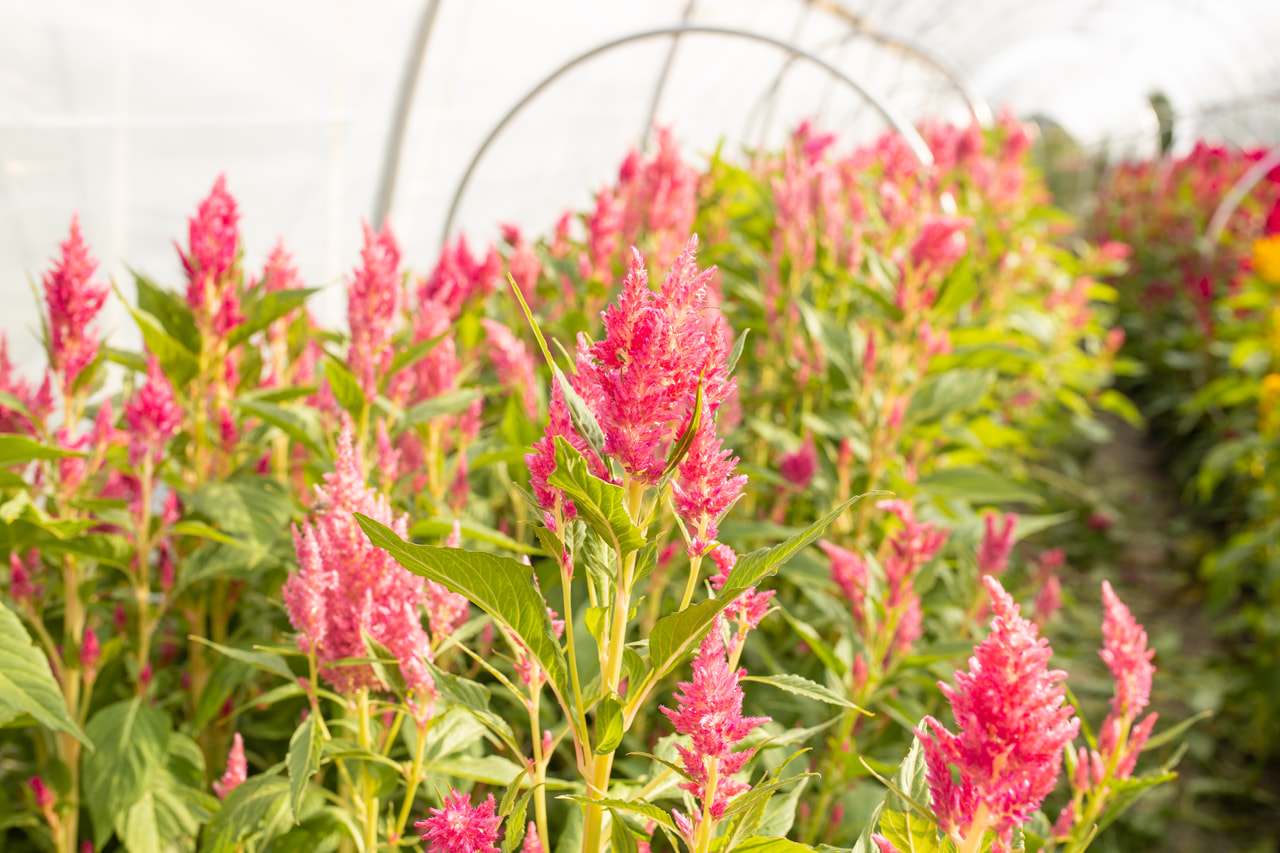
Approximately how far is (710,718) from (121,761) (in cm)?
91

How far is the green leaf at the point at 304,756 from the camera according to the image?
2.55 feet

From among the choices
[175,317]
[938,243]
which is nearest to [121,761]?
[175,317]

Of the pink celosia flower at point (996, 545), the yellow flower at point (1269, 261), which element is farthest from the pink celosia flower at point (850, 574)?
the yellow flower at point (1269, 261)

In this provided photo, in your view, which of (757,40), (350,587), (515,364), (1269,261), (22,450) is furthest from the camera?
(1269,261)

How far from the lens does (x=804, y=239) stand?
228cm

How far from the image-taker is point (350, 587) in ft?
2.68

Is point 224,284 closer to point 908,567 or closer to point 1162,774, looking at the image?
point 908,567

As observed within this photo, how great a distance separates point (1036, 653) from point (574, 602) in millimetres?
922

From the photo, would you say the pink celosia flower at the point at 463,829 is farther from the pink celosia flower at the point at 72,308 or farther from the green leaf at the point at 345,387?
the pink celosia flower at the point at 72,308

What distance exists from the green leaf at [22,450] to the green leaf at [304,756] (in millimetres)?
447

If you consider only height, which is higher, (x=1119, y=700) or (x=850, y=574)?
(x=850, y=574)

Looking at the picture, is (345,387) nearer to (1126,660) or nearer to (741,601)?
(741,601)

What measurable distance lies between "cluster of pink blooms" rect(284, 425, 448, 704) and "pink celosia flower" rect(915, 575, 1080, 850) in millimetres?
430

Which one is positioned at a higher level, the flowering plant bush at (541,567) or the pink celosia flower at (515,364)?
the pink celosia flower at (515,364)
